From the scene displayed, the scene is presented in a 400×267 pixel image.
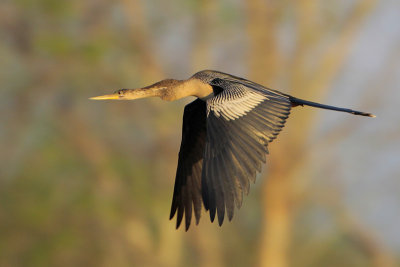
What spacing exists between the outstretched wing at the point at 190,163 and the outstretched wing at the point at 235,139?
686 millimetres

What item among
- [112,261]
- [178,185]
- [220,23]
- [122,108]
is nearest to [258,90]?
[178,185]

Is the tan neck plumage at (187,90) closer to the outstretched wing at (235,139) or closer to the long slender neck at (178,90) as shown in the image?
the long slender neck at (178,90)

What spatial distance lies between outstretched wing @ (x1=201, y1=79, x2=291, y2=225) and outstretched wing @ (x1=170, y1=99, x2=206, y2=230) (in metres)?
0.69

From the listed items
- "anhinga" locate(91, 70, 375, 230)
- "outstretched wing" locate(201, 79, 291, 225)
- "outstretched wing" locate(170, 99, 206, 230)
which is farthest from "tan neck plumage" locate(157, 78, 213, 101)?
"outstretched wing" locate(170, 99, 206, 230)

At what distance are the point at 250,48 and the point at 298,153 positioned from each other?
91.0 inches

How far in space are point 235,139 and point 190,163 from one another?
3.71 ft

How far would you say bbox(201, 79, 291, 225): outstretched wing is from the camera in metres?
4.89

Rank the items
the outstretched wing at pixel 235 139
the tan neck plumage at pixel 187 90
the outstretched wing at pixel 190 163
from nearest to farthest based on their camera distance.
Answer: the outstretched wing at pixel 235 139 < the tan neck plumage at pixel 187 90 < the outstretched wing at pixel 190 163

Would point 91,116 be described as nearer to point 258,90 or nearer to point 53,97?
point 53,97

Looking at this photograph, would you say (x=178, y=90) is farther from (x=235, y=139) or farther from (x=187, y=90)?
(x=235, y=139)

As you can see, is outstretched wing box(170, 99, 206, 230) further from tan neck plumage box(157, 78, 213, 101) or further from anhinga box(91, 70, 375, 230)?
tan neck plumage box(157, 78, 213, 101)

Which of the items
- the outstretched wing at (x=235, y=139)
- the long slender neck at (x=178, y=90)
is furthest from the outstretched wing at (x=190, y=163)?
the outstretched wing at (x=235, y=139)

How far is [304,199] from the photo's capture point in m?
18.5

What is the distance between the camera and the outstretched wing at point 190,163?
20.1 feet
